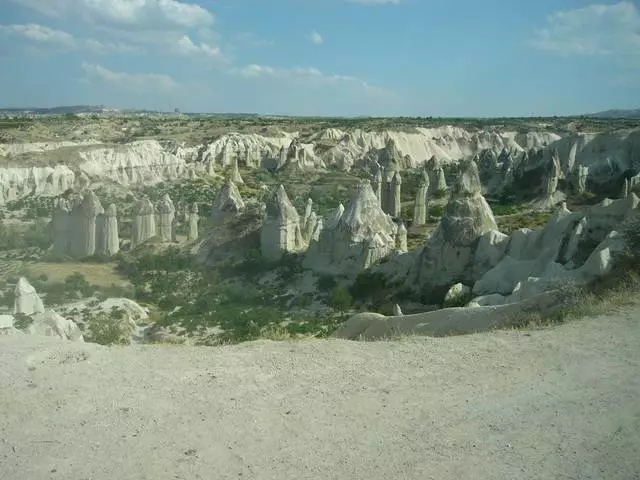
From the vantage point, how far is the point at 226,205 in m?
27.3

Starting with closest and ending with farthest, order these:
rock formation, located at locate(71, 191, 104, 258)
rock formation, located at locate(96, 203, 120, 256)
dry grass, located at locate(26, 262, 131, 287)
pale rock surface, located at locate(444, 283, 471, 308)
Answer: pale rock surface, located at locate(444, 283, 471, 308)
dry grass, located at locate(26, 262, 131, 287)
rock formation, located at locate(71, 191, 104, 258)
rock formation, located at locate(96, 203, 120, 256)

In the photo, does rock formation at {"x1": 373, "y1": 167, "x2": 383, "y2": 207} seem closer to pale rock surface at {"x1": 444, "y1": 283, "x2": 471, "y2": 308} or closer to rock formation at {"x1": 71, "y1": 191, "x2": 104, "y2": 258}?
rock formation at {"x1": 71, "y1": 191, "x2": 104, "y2": 258}

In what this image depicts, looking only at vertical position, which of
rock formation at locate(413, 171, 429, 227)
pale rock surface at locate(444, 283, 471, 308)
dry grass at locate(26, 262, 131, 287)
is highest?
rock formation at locate(413, 171, 429, 227)

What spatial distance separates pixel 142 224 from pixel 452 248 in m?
13.2

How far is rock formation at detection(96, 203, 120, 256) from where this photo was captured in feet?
79.1

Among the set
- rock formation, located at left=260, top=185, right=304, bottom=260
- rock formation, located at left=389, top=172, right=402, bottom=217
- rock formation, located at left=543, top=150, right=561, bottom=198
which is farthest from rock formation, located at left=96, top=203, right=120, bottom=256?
rock formation, located at left=543, top=150, right=561, bottom=198

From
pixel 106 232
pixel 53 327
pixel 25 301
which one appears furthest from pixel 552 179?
pixel 53 327

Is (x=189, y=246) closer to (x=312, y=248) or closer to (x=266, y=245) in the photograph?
(x=266, y=245)

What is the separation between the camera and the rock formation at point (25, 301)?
48.1 feet

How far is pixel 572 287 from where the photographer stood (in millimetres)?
8484

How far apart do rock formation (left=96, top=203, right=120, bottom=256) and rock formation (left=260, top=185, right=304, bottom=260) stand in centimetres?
602

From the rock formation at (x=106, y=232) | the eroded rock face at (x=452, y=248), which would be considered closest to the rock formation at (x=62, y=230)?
the rock formation at (x=106, y=232)

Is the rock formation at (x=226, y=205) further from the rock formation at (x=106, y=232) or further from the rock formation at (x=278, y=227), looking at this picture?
the rock formation at (x=106, y=232)

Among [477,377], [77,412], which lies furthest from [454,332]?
[77,412]
